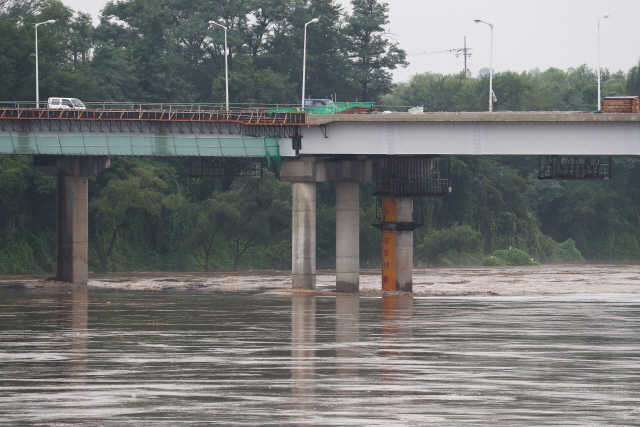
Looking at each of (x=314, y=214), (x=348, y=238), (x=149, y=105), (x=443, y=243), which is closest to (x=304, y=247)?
(x=314, y=214)

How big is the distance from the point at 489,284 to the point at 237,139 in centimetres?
2561

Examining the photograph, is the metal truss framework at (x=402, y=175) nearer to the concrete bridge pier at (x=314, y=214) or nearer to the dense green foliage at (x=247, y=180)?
the concrete bridge pier at (x=314, y=214)

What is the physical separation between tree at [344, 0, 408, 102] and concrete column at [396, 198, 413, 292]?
59.7m

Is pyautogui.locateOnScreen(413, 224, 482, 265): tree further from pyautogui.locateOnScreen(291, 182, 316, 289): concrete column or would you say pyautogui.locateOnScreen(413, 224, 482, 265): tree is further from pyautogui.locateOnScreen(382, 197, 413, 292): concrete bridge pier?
pyautogui.locateOnScreen(291, 182, 316, 289): concrete column

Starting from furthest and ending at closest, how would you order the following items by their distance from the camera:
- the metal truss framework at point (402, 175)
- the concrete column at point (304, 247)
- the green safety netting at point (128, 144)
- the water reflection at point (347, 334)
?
the metal truss framework at point (402, 175)
the green safety netting at point (128, 144)
the concrete column at point (304, 247)
the water reflection at point (347, 334)

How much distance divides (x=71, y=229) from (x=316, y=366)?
47.1 m

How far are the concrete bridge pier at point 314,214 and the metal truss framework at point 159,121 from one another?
293 cm

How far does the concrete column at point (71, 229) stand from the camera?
67312mm

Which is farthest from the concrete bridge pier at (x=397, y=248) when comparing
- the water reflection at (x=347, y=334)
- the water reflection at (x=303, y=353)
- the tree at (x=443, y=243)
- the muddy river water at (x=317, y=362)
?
the tree at (x=443, y=243)

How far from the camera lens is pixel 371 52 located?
123 meters

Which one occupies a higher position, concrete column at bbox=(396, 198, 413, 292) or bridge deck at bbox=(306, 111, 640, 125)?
bridge deck at bbox=(306, 111, 640, 125)

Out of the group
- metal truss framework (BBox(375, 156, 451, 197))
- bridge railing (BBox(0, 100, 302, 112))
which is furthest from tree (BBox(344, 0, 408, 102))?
metal truss framework (BBox(375, 156, 451, 197))

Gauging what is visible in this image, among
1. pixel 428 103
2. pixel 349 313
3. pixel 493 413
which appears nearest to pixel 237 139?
pixel 349 313

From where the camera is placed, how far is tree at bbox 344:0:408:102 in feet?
401
